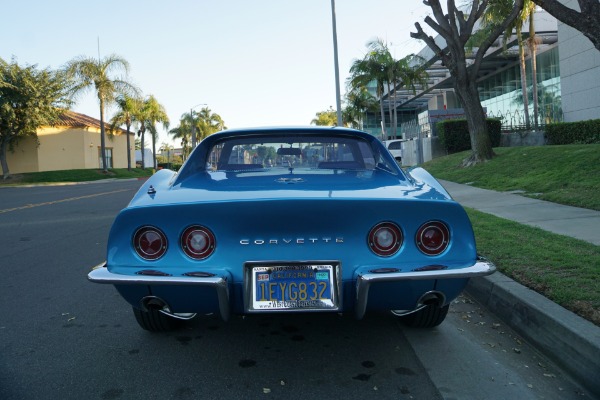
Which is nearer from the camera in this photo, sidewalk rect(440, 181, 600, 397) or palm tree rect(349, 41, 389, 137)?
sidewalk rect(440, 181, 600, 397)

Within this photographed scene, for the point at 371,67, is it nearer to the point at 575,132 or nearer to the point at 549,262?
the point at 575,132

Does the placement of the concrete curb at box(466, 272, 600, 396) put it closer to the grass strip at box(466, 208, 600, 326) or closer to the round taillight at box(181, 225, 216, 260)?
the grass strip at box(466, 208, 600, 326)

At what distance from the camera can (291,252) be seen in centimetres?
276

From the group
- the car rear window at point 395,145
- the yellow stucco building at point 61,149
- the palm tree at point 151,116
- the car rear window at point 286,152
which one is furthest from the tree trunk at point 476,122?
the palm tree at point 151,116

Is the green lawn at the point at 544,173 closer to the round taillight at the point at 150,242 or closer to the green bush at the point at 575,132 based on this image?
the green bush at the point at 575,132

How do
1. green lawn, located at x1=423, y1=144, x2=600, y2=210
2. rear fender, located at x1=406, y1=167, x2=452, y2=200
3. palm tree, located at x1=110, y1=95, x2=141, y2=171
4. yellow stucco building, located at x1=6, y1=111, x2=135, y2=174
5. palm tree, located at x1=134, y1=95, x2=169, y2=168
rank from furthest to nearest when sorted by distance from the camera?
palm tree, located at x1=134, y1=95, x2=169, y2=168 < palm tree, located at x1=110, y1=95, x2=141, y2=171 < yellow stucco building, located at x1=6, y1=111, x2=135, y2=174 < green lawn, located at x1=423, y1=144, x2=600, y2=210 < rear fender, located at x1=406, y1=167, x2=452, y2=200

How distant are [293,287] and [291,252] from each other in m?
0.18

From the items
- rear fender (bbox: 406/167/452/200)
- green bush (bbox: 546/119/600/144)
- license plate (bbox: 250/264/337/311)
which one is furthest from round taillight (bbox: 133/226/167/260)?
green bush (bbox: 546/119/600/144)

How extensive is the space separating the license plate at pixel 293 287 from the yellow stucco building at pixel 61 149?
4271cm

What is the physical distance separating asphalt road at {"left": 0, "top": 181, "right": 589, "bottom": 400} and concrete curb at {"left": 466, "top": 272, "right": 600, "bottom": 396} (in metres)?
0.08

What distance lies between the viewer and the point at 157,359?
322cm

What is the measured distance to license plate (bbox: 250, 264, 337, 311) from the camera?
107 inches

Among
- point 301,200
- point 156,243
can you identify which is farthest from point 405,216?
point 156,243

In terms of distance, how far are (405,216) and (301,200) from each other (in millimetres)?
561
